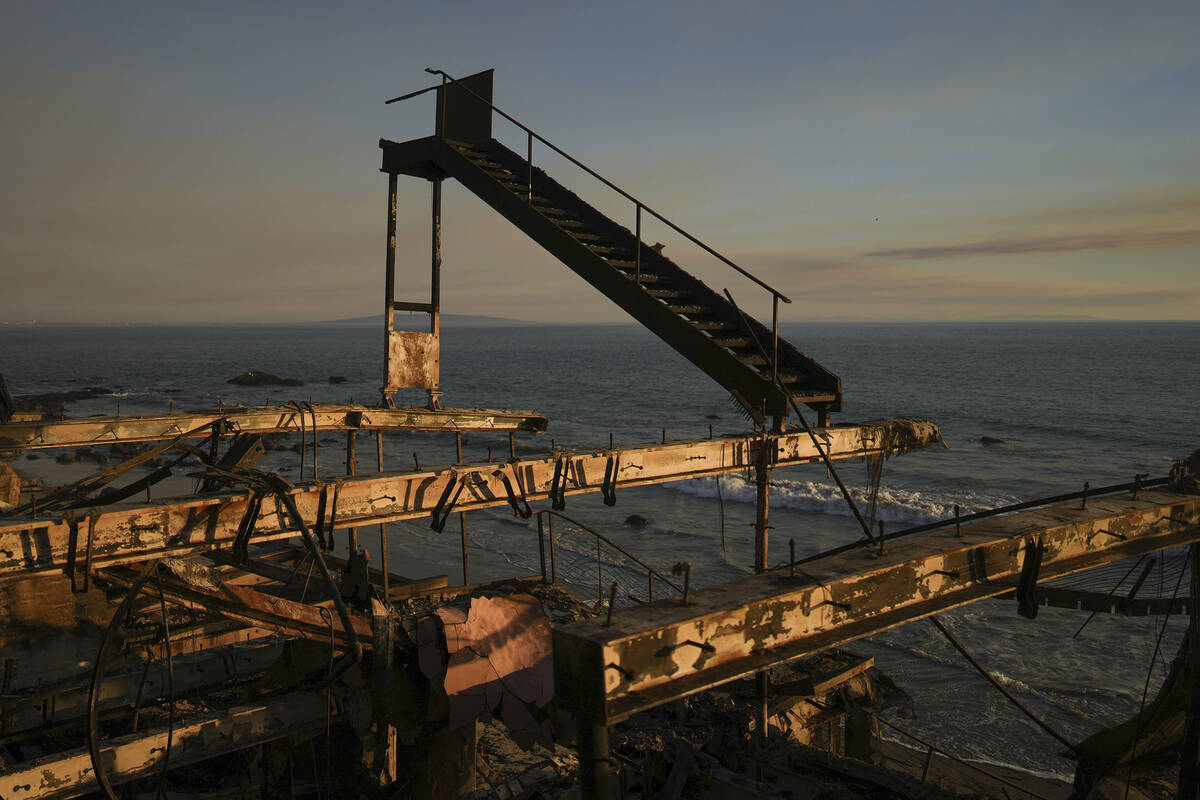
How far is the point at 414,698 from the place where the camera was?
21.2 feet

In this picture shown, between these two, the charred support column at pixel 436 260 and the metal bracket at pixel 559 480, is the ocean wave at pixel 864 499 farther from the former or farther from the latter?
the metal bracket at pixel 559 480

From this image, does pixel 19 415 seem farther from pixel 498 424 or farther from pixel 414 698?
pixel 414 698

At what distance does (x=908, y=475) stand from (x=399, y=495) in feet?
125

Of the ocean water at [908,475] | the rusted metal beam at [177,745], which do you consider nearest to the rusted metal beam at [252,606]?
the rusted metal beam at [177,745]

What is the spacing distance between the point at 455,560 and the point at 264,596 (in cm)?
1784

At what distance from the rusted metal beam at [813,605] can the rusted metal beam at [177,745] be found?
3751 mm

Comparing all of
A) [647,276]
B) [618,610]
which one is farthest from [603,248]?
[618,610]

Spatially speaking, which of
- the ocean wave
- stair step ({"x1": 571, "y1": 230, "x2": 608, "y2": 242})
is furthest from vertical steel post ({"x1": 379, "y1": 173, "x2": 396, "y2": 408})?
the ocean wave

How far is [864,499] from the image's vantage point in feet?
115

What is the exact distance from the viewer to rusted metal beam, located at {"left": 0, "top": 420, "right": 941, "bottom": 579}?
508 centimetres

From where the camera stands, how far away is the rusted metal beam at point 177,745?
5.13 meters

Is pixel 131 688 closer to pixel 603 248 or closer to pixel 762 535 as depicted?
pixel 762 535

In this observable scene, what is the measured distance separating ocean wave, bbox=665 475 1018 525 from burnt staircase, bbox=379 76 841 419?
20696mm

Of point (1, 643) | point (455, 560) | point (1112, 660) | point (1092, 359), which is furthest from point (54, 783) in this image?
point (1092, 359)
